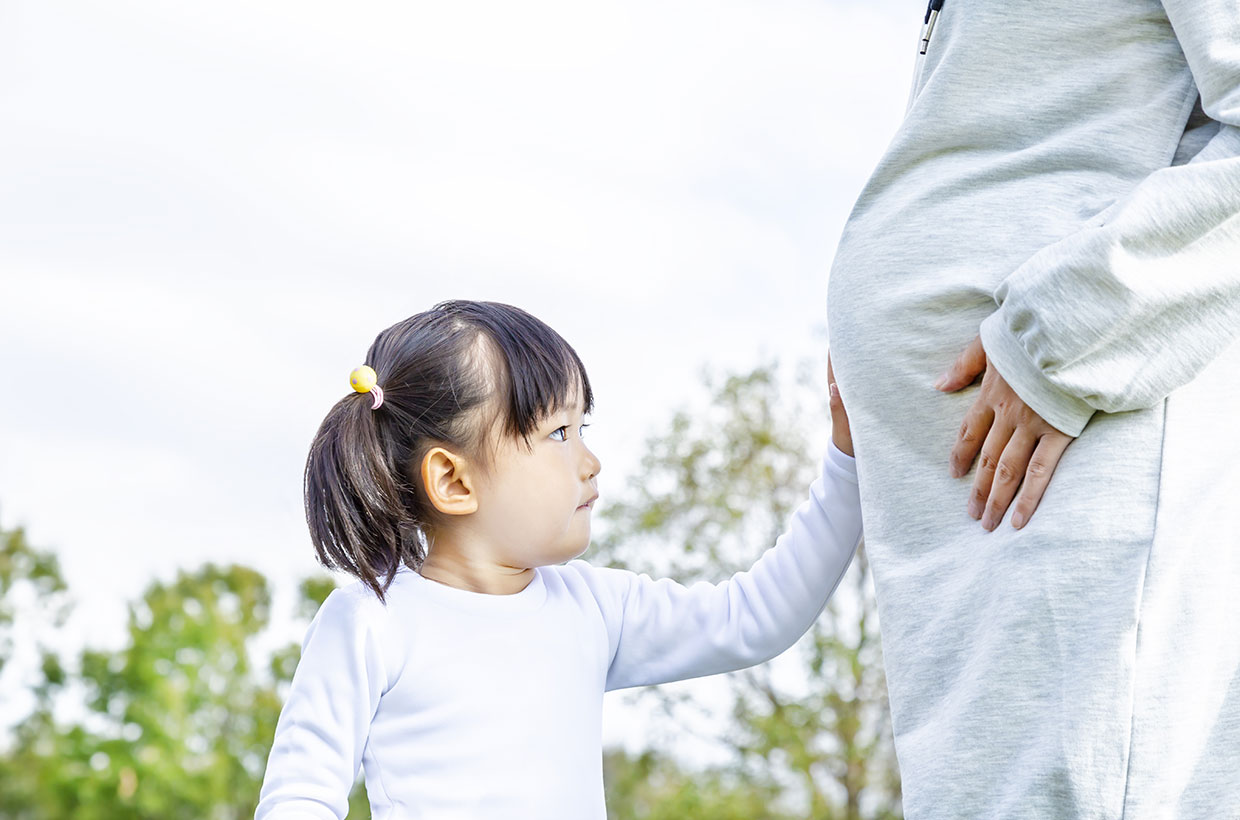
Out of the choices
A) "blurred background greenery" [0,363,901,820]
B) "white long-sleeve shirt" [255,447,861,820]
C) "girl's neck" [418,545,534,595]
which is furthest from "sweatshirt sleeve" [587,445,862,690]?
"blurred background greenery" [0,363,901,820]

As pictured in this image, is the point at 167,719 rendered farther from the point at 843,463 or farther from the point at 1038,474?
the point at 1038,474

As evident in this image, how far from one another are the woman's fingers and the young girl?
45cm

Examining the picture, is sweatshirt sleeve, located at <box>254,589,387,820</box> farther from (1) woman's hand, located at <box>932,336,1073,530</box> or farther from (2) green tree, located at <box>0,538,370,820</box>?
(2) green tree, located at <box>0,538,370,820</box>

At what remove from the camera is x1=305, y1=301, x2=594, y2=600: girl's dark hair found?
1672mm

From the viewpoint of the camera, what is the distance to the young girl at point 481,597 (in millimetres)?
Answer: 1520

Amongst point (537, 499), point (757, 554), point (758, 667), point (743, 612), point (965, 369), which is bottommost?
point (758, 667)

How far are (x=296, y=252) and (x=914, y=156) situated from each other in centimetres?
1486

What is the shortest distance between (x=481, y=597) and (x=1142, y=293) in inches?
36.2

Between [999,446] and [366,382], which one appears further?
[366,382]

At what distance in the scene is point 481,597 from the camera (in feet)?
5.38

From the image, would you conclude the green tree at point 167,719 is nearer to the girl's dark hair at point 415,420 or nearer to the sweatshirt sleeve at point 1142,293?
the girl's dark hair at point 415,420

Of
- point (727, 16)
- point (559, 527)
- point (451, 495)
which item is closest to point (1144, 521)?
point (559, 527)

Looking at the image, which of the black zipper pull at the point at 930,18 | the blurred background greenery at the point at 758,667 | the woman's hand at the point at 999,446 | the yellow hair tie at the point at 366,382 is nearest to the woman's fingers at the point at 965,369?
the woman's hand at the point at 999,446

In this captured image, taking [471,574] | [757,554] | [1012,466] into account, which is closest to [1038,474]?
[1012,466]
